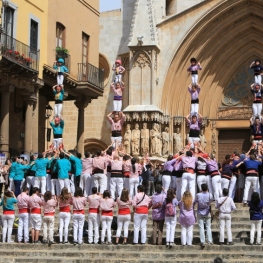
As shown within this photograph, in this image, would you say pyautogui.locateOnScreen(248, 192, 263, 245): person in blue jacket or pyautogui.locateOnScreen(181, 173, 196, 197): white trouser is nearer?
pyautogui.locateOnScreen(248, 192, 263, 245): person in blue jacket

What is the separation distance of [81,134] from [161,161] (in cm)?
389

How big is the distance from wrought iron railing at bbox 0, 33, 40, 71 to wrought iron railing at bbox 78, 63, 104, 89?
3701mm

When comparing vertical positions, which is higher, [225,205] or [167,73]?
[167,73]

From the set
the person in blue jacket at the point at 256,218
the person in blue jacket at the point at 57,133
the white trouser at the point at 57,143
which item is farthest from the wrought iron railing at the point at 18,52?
the person in blue jacket at the point at 256,218

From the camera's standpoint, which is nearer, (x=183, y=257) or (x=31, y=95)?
(x=183, y=257)

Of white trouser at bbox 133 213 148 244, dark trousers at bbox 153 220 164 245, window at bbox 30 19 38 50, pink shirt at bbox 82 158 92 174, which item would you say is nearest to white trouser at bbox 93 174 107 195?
pink shirt at bbox 82 158 92 174

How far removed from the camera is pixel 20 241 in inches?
761

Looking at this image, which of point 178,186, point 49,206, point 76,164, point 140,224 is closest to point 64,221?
point 49,206

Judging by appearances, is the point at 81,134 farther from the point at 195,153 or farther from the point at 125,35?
the point at 195,153

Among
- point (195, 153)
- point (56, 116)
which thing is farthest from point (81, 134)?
point (195, 153)

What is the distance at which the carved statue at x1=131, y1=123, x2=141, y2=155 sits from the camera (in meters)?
34.0

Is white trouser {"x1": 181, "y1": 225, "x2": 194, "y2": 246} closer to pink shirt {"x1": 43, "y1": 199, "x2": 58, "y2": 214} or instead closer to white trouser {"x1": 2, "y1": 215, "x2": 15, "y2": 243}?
pink shirt {"x1": 43, "y1": 199, "x2": 58, "y2": 214}

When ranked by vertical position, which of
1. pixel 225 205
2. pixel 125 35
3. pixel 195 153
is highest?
pixel 125 35

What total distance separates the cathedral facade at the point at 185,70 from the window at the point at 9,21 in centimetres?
837
